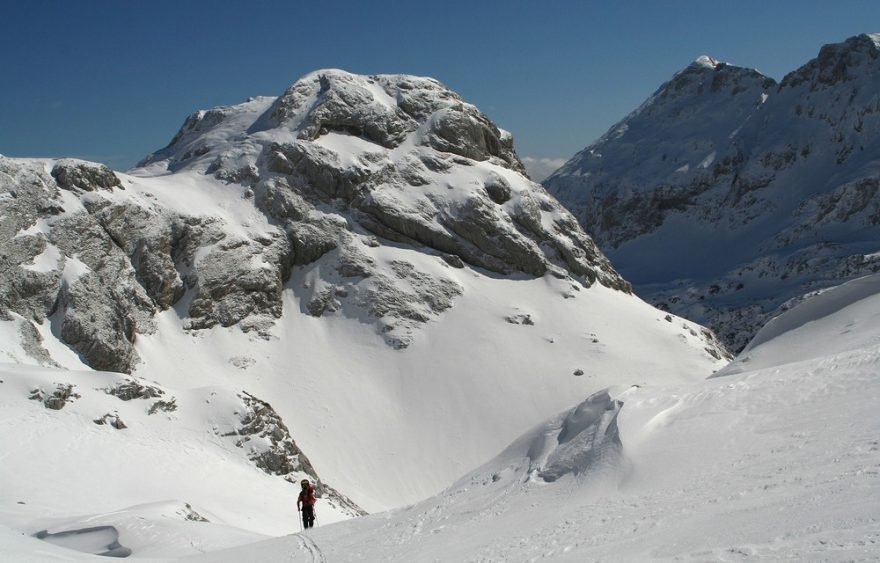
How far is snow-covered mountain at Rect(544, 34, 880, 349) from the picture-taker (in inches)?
5477

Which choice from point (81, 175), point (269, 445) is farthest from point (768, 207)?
point (269, 445)

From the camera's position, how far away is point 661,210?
19162 cm

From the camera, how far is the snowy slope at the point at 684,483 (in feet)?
38.2

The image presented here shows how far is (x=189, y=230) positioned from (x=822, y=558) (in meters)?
66.0

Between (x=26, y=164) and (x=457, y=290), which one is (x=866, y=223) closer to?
(x=457, y=290)

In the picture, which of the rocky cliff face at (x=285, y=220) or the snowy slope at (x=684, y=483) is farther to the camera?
the rocky cliff face at (x=285, y=220)

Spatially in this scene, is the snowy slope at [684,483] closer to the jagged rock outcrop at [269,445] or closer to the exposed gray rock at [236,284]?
the jagged rock outcrop at [269,445]

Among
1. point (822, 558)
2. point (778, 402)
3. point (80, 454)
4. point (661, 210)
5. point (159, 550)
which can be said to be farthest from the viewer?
point (661, 210)

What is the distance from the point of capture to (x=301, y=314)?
7238cm

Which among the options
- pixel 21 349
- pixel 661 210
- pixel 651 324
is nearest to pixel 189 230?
pixel 21 349

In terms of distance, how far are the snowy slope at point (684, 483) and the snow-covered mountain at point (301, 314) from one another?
47.1 ft

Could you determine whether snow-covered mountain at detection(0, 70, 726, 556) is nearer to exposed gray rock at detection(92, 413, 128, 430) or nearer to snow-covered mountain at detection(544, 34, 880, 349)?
exposed gray rock at detection(92, 413, 128, 430)

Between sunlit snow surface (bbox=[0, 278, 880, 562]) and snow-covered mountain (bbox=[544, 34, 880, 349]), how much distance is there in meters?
105

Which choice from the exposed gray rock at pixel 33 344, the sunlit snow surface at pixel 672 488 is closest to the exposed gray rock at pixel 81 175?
the exposed gray rock at pixel 33 344
